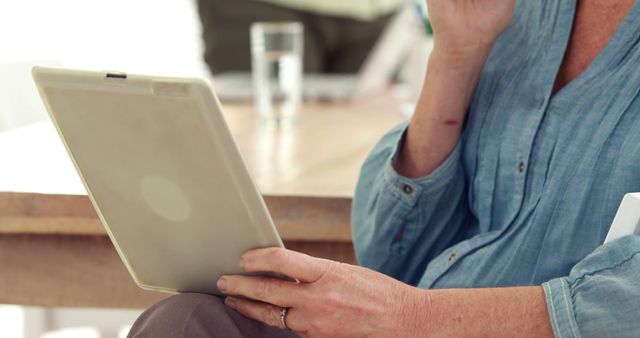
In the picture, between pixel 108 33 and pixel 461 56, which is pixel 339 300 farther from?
pixel 108 33

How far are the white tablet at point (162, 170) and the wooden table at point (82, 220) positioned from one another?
28 centimetres

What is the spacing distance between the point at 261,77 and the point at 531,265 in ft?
3.01

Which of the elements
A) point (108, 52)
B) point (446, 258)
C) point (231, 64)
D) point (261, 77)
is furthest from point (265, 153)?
point (108, 52)

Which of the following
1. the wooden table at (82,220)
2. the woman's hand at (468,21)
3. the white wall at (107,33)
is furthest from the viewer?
the white wall at (107,33)

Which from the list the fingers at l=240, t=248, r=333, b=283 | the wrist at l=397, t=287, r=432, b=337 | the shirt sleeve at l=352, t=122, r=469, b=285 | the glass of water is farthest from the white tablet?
the glass of water

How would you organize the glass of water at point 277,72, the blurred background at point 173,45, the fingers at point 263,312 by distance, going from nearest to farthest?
the fingers at point 263,312 < the glass of water at point 277,72 < the blurred background at point 173,45

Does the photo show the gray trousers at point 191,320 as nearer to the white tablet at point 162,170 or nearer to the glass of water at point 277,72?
the white tablet at point 162,170

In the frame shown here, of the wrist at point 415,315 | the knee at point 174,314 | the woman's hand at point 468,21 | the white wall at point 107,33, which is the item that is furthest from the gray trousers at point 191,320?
the white wall at point 107,33

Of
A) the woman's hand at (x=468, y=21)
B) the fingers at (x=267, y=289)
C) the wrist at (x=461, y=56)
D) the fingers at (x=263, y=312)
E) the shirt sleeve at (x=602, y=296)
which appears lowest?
the fingers at (x=263, y=312)

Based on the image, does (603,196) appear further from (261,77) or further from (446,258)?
(261,77)

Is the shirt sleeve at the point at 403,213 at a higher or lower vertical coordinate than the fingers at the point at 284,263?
lower

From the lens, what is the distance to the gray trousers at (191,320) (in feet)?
2.91

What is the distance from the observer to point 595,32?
102cm

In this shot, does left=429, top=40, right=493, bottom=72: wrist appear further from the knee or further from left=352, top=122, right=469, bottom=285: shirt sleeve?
the knee
